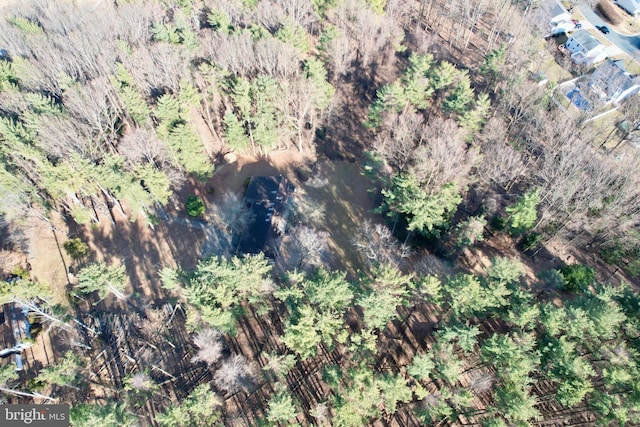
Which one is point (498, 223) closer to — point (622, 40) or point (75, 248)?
point (75, 248)

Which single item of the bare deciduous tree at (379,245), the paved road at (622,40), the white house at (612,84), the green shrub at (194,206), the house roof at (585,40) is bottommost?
the green shrub at (194,206)

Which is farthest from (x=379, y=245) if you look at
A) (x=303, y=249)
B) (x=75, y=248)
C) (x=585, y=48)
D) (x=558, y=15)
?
(x=558, y=15)

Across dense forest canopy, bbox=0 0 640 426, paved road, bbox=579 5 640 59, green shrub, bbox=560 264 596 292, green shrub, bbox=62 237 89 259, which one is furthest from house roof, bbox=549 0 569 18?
green shrub, bbox=62 237 89 259

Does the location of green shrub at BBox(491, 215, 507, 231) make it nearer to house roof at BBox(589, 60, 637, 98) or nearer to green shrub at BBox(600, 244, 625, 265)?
green shrub at BBox(600, 244, 625, 265)

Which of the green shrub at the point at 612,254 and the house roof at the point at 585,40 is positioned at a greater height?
the house roof at the point at 585,40

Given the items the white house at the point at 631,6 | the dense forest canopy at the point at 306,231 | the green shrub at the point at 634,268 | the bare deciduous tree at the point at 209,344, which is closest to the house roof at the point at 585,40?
the dense forest canopy at the point at 306,231

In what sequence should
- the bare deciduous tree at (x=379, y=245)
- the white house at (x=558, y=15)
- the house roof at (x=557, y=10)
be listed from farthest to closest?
1. the house roof at (x=557, y=10)
2. the white house at (x=558, y=15)
3. the bare deciduous tree at (x=379, y=245)

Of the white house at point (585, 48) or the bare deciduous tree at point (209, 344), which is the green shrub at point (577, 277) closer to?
the bare deciduous tree at point (209, 344)

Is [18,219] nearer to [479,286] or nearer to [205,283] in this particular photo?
[205,283]
